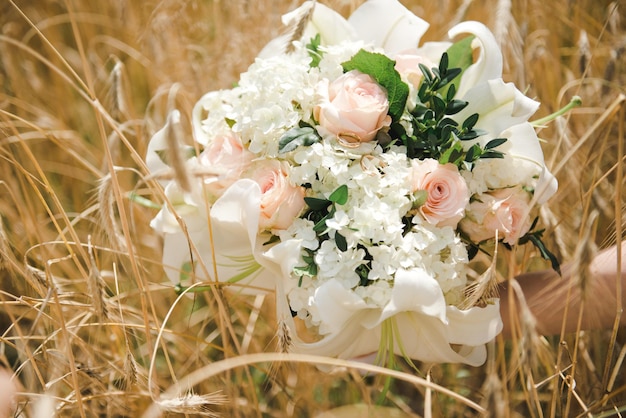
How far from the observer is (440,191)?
795 millimetres

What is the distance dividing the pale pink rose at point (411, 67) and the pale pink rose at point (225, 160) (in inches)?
10.8

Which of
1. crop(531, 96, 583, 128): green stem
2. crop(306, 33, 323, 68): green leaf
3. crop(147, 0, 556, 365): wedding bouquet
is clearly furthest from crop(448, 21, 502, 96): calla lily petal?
crop(306, 33, 323, 68): green leaf

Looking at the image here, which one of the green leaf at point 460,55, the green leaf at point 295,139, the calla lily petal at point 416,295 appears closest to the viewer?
the calla lily petal at point 416,295

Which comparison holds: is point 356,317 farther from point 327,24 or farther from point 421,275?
point 327,24

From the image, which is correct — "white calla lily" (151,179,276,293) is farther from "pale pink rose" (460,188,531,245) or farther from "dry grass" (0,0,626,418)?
"pale pink rose" (460,188,531,245)

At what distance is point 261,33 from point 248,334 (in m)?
0.82

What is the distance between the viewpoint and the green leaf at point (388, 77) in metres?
0.85

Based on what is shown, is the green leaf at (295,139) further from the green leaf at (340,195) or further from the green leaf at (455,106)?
the green leaf at (455,106)

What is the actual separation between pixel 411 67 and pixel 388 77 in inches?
3.6

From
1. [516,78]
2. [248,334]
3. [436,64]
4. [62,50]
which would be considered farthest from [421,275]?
[62,50]

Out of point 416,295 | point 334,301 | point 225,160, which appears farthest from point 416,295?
point 225,160

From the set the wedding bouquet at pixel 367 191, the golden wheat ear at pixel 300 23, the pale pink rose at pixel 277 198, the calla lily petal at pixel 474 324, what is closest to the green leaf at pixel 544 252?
the wedding bouquet at pixel 367 191

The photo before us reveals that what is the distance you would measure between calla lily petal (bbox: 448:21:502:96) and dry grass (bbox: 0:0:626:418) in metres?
0.18

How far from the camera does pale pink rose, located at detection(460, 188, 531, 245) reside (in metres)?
0.81
